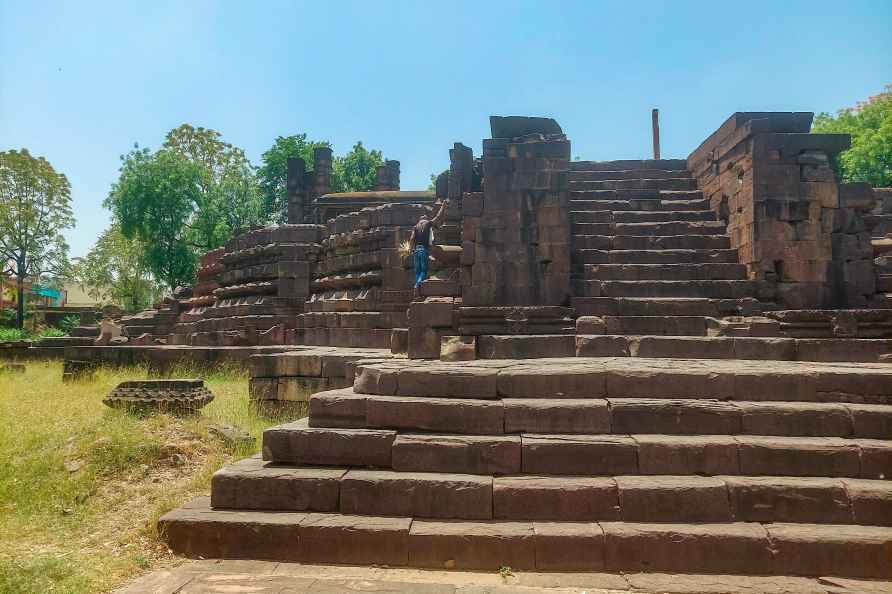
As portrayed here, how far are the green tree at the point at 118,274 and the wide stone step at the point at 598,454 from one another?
40123 millimetres

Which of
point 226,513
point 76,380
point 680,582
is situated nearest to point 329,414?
point 226,513

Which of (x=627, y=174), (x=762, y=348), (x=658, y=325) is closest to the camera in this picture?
(x=762, y=348)

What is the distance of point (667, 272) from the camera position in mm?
8102

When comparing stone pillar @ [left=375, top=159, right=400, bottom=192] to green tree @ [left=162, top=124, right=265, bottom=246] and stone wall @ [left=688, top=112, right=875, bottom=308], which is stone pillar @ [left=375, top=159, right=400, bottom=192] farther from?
stone wall @ [left=688, top=112, right=875, bottom=308]

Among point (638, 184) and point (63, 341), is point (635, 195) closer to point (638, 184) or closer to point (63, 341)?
point (638, 184)

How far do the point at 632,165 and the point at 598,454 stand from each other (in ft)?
26.2

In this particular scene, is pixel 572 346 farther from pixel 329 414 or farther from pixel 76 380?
pixel 76 380

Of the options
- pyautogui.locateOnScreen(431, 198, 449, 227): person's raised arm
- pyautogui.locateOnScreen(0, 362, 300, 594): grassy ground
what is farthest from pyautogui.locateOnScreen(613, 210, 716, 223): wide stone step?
pyautogui.locateOnScreen(0, 362, 300, 594): grassy ground

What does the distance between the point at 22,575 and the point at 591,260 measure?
23.4 feet

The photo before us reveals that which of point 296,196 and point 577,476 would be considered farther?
point 296,196

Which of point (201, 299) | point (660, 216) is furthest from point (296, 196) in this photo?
point (660, 216)

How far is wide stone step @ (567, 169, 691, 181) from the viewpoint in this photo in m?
10.6

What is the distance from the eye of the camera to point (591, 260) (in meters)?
8.34

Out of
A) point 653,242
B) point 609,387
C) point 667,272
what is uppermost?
point 653,242
